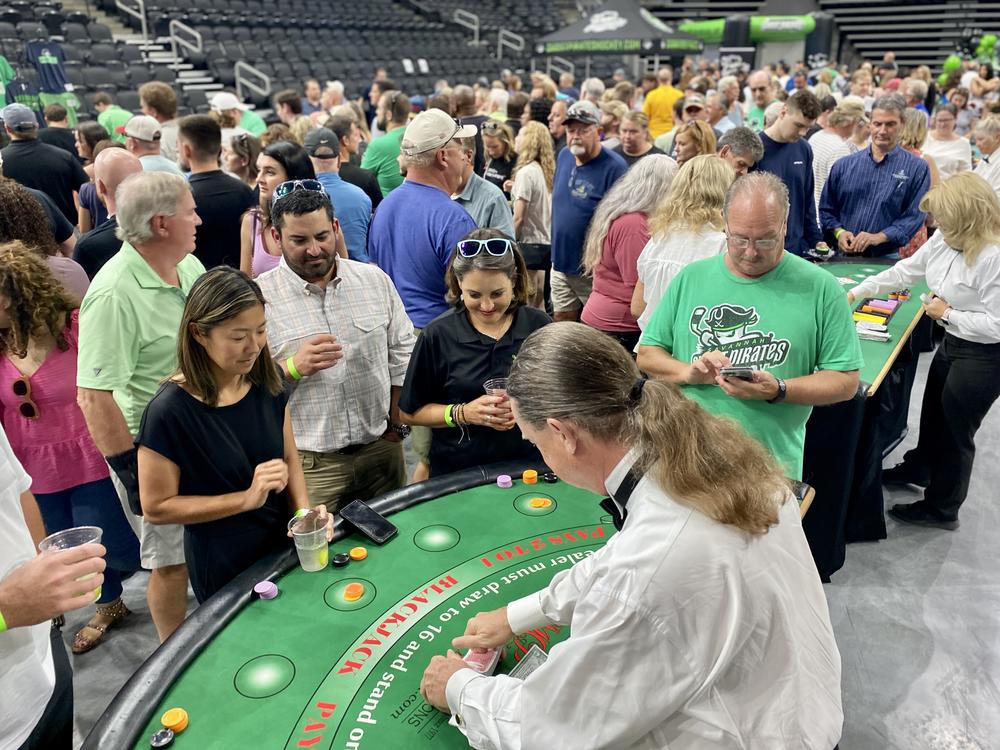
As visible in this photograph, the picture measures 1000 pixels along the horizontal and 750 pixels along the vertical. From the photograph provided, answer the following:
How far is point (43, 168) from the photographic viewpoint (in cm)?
511

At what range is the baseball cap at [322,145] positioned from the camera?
172 inches

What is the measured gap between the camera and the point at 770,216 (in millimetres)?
2354

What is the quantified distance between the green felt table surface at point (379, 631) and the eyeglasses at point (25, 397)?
52.3 inches

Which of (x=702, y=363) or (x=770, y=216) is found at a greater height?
(x=770, y=216)

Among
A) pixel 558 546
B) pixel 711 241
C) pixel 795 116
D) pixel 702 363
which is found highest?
pixel 795 116

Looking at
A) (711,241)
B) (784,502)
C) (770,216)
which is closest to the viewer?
(784,502)

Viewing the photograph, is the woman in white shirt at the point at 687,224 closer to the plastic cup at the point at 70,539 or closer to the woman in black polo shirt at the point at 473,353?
the woman in black polo shirt at the point at 473,353

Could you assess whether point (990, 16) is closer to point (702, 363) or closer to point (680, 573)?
point (702, 363)

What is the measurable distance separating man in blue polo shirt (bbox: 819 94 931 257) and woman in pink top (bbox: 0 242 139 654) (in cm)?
455

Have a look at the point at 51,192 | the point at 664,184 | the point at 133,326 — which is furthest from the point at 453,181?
the point at 51,192

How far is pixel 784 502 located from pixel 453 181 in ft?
8.65

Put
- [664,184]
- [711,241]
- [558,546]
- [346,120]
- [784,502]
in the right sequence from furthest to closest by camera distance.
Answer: [346,120] < [664,184] < [711,241] < [558,546] < [784,502]

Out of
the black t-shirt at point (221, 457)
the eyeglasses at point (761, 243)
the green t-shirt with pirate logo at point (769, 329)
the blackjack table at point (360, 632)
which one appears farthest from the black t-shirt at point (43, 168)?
the eyeglasses at point (761, 243)

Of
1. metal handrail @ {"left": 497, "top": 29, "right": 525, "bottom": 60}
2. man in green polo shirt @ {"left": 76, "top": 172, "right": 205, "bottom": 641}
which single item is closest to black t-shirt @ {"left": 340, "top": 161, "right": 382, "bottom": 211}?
man in green polo shirt @ {"left": 76, "top": 172, "right": 205, "bottom": 641}
